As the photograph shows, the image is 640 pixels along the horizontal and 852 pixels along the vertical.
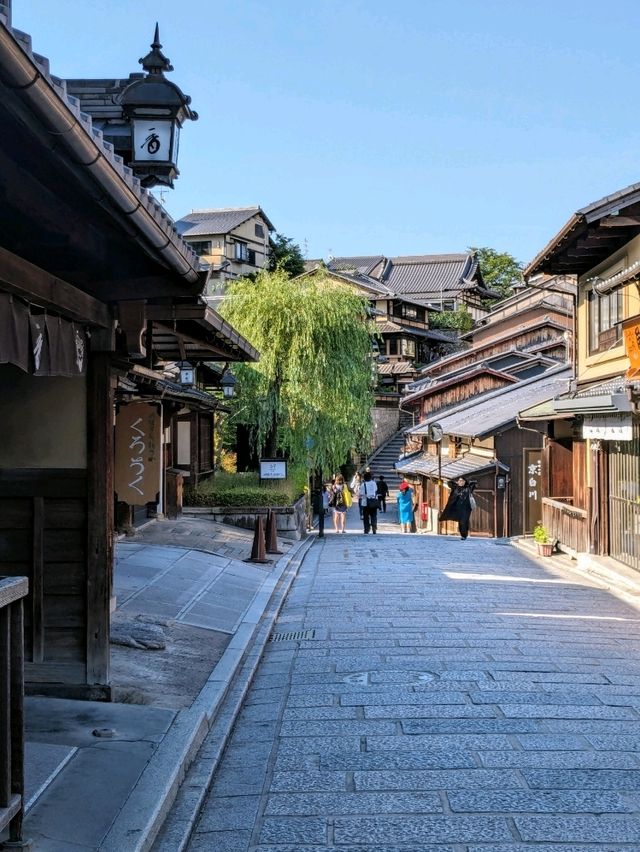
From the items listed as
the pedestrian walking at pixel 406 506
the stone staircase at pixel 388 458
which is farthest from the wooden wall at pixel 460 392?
the pedestrian walking at pixel 406 506

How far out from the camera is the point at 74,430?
7898mm

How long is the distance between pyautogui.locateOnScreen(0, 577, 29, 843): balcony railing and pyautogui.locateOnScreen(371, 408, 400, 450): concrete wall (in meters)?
58.7

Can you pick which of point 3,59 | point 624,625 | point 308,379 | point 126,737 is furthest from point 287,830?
point 308,379

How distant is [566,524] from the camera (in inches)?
869

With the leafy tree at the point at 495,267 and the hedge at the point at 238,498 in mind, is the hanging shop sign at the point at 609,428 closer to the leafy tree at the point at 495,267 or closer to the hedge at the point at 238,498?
the hedge at the point at 238,498

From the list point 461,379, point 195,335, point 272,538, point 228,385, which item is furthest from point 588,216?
point 461,379

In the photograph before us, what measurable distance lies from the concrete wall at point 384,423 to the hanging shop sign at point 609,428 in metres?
43.4

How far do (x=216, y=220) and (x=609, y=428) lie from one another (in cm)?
5551

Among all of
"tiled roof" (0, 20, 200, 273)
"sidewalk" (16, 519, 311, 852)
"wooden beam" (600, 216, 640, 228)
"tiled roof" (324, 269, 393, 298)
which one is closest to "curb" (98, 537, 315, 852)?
"sidewalk" (16, 519, 311, 852)

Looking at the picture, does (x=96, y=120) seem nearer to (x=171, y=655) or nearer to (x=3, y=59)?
(x=171, y=655)

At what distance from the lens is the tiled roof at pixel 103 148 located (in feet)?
12.1

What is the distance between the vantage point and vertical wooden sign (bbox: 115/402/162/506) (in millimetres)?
13945

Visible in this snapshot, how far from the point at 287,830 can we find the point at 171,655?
4686 mm

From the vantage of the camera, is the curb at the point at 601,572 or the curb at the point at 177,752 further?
the curb at the point at 601,572
